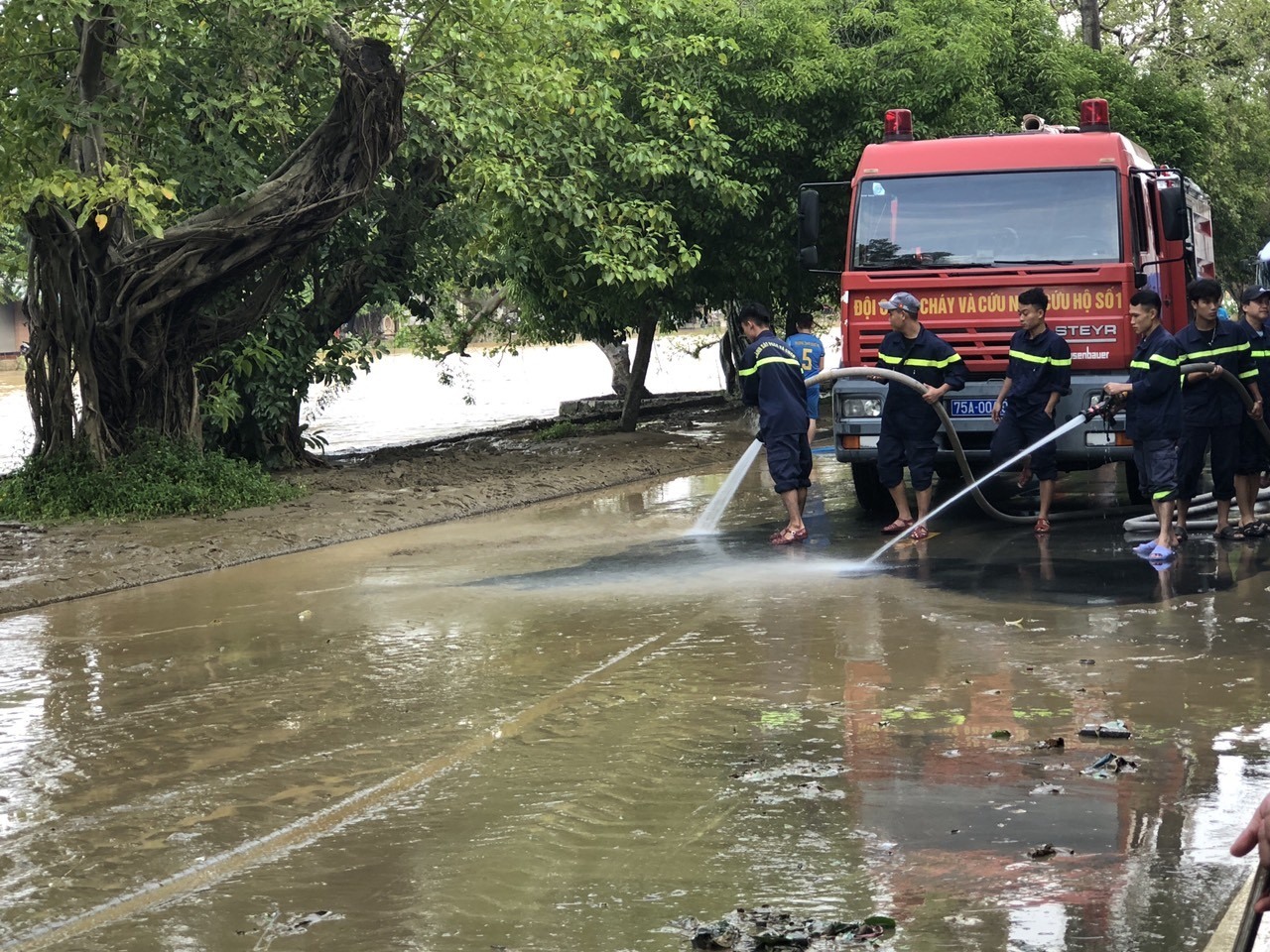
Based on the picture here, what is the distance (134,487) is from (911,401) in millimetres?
6984

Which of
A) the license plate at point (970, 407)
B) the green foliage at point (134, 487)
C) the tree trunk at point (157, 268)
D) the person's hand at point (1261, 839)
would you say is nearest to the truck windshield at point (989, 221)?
the license plate at point (970, 407)

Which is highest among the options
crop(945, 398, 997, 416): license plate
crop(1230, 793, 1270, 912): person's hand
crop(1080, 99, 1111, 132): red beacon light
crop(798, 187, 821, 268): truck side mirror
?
crop(1080, 99, 1111, 132): red beacon light

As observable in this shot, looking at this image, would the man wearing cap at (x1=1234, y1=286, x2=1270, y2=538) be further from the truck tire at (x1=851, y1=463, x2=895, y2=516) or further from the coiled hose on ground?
the truck tire at (x1=851, y1=463, x2=895, y2=516)

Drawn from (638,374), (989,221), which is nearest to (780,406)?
(989,221)

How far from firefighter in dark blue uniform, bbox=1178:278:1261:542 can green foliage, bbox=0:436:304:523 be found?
822 cm

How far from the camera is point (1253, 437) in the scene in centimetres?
1132

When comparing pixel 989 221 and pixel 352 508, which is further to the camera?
pixel 352 508

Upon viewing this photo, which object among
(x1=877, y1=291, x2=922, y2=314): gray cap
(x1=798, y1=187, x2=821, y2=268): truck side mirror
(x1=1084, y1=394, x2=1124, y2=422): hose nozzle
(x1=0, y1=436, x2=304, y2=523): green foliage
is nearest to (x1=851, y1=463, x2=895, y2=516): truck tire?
(x1=877, y1=291, x2=922, y2=314): gray cap

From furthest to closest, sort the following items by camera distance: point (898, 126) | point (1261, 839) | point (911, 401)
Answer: point (898, 126)
point (911, 401)
point (1261, 839)

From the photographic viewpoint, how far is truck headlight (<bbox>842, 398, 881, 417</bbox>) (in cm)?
1280

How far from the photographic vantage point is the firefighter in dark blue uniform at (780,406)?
1226 centimetres

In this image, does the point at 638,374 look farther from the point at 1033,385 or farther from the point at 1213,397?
the point at 1213,397

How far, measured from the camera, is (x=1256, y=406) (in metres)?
11.0

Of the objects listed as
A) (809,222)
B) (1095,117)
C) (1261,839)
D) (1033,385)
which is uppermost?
(1095,117)
